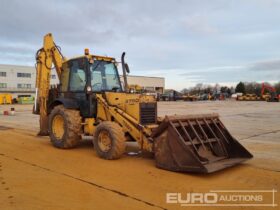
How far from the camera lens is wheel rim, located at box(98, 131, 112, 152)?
7902 millimetres

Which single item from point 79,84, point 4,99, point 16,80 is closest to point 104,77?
point 79,84

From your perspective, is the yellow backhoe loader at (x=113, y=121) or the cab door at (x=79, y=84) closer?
the yellow backhoe loader at (x=113, y=121)

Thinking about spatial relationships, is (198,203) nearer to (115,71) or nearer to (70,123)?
(70,123)

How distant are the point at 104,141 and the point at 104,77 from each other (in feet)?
7.23

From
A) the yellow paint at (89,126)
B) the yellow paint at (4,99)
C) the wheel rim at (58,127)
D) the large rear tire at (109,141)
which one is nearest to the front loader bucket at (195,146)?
the large rear tire at (109,141)

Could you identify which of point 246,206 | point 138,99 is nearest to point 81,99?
point 138,99

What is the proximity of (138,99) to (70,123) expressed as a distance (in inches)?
84.1

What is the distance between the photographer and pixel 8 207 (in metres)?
4.76

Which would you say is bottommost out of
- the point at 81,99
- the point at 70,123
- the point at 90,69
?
the point at 70,123

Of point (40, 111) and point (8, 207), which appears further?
point (40, 111)

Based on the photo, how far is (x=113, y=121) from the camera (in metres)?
8.57

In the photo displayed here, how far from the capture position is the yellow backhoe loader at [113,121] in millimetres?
6801

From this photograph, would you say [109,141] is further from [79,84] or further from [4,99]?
[4,99]

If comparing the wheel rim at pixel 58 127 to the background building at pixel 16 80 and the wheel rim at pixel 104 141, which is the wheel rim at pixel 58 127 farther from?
the background building at pixel 16 80
